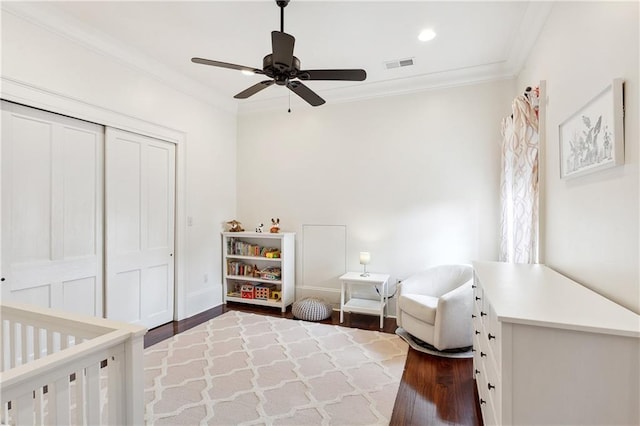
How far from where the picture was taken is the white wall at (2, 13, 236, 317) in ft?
8.20

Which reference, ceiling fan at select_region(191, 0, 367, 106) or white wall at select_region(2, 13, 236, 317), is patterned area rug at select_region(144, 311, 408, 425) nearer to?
white wall at select_region(2, 13, 236, 317)

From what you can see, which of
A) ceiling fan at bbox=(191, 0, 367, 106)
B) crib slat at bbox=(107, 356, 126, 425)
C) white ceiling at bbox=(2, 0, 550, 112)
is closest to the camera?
crib slat at bbox=(107, 356, 126, 425)

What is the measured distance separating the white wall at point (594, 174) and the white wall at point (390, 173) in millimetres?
1175

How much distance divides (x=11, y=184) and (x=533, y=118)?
13.5 feet

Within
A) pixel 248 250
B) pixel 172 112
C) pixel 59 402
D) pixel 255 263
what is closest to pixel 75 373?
pixel 59 402

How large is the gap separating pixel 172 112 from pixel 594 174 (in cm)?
392

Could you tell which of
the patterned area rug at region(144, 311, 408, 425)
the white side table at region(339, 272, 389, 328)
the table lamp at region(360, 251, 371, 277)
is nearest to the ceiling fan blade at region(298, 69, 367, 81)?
the table lamp at region(360, 251, 371, 277)

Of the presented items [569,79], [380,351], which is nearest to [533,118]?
[569,79]

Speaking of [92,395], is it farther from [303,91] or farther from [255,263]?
[255,263]

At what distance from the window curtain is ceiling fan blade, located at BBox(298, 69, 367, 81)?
4.67 ft

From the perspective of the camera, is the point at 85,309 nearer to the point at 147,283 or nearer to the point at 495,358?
the point at 147,283

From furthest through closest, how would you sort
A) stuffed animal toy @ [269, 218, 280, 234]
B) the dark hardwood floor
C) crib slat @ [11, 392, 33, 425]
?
stuffed animal toy @ [269, 218, 280, 234] → the dark hardwood floor → crib slat @ [11, 392, 33, 425]

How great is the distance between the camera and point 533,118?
8.52 feet

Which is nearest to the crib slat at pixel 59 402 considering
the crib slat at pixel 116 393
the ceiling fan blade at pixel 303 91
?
the crib slat at pixel 116 393
